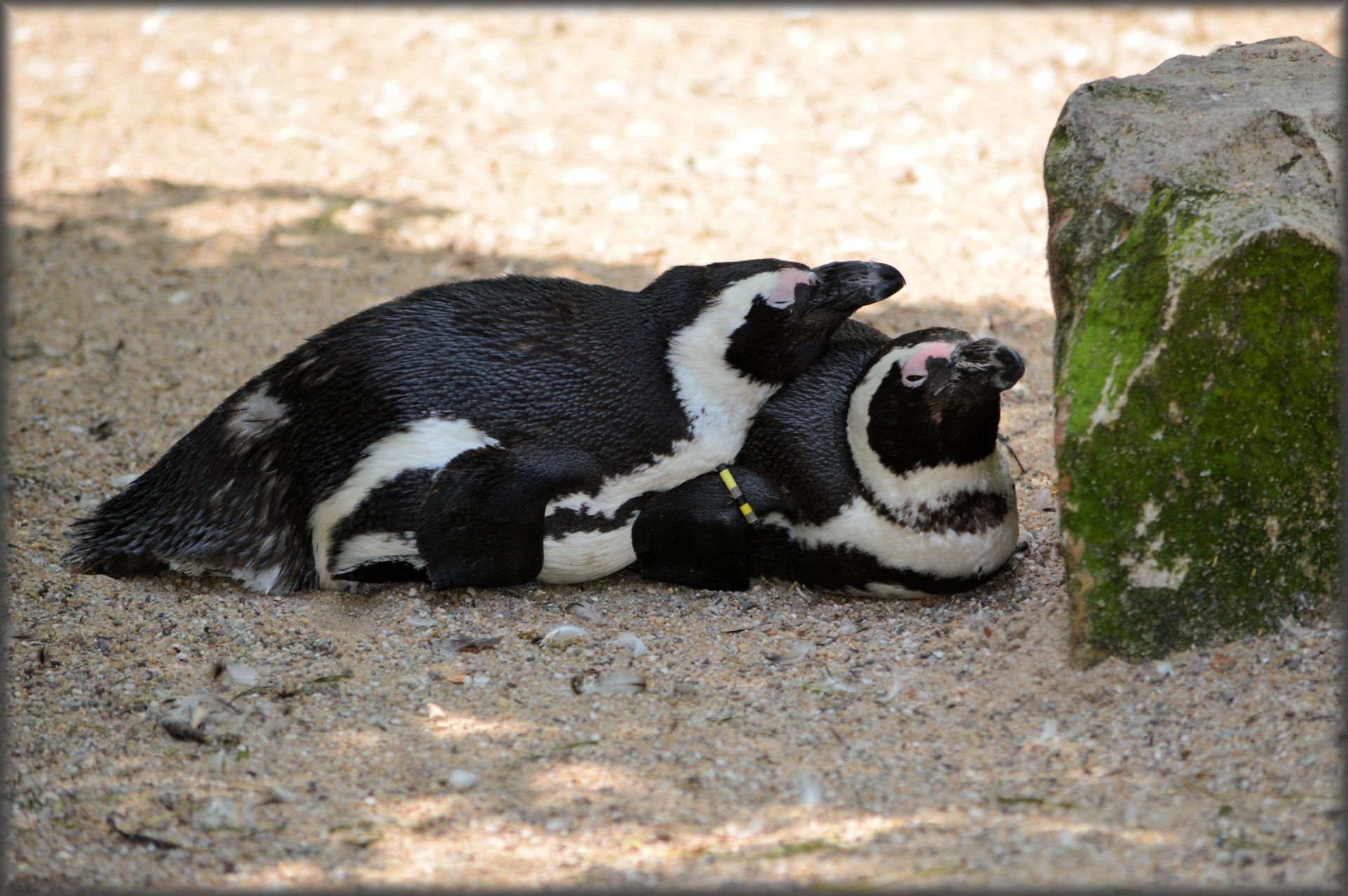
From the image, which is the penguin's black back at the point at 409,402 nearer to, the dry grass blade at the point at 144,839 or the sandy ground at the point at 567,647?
the sandy ground at the point at 567,647

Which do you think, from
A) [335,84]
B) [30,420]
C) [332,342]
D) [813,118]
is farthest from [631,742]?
[335,84]

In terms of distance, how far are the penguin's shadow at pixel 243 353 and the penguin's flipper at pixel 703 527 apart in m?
0.13

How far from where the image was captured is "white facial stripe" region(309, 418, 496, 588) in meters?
3.69

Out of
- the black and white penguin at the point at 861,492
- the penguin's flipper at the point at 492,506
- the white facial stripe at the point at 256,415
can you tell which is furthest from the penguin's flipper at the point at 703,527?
the white facial stripe at the point at 256,415

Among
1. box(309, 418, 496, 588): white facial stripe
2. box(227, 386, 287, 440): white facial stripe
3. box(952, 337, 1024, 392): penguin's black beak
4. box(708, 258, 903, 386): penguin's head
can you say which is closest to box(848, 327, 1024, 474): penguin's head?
box(952, 337, 1024, 392): penguin's black beak

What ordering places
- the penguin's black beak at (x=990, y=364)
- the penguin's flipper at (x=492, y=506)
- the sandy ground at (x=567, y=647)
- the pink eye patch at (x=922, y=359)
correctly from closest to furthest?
1. the sandy ground at (x=567, y=647)
2. the penguin's black beak at (x=990, y=364)
3. the pink eye patch at (x=922, y=359)
4. the penguin's flipper at (x=492, y=506)

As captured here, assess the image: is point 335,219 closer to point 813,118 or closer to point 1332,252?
point 813,118

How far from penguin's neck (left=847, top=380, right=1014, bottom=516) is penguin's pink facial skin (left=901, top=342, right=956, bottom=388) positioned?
0.15m

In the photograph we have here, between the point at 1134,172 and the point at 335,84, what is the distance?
620 centimetres

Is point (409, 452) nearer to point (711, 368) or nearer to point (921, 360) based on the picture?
point (711, 368)

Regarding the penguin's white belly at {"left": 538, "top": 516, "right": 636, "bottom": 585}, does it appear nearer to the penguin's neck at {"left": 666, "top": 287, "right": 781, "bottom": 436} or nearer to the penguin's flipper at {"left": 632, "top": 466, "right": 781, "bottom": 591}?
the penguin's flipper at {"left": 632, "top": 466, "right": 781, "bottom": 591}

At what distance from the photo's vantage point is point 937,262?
6.05 meters

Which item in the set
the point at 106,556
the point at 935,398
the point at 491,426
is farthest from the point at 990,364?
the point at 106,556

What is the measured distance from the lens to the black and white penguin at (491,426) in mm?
3707
